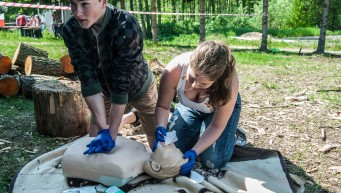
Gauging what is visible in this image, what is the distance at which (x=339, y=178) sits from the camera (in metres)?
3.14

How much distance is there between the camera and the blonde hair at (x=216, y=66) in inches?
92.0

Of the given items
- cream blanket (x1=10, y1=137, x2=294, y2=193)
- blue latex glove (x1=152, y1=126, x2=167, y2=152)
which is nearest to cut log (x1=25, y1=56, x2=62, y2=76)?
cream blanket (x1=10, y1=137, x2=294, y2=193)

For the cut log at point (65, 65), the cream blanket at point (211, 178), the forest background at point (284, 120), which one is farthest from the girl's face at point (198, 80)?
the cut log at point (65, 65)

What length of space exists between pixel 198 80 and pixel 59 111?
192 cm

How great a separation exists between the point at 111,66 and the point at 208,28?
25719 mm

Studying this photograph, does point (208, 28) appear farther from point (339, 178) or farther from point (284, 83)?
point (339, 178)

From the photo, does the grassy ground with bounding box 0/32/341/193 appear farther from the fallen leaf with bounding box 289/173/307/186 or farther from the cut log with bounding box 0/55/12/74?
the cut log with bounding box 0/55/12/74

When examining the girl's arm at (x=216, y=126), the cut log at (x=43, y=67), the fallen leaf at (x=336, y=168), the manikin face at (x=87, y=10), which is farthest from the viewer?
the cut log at (x=43, y=67)

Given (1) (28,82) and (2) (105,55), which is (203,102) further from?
(1) (28,82)

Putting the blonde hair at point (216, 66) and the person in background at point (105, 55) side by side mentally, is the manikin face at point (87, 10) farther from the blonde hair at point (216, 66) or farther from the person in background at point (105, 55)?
the blonde hair at point (216, 66)

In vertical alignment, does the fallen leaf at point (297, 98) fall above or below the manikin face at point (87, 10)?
below

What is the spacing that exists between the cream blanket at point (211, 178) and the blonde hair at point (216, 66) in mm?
596

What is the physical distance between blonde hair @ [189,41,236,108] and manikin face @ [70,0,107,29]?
2.04ft

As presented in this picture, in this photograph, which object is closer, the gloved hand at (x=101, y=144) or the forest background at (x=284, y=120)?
the gloved hand at (x=101, y=144)
